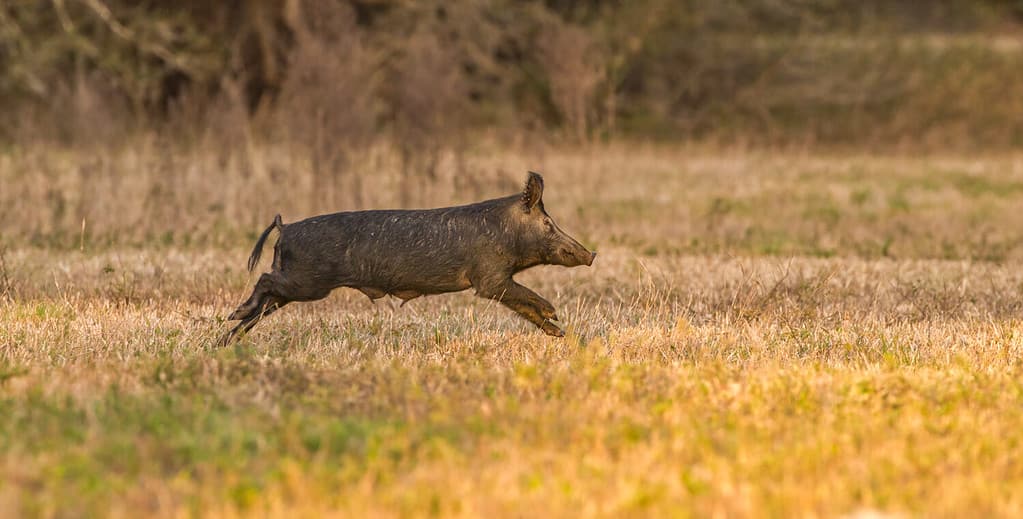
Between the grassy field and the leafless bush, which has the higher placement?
the leafless bush

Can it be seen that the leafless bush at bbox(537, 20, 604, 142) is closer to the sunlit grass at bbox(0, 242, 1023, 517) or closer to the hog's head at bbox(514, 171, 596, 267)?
the sunlit grass at bbox(0, 242, 1023, 517)

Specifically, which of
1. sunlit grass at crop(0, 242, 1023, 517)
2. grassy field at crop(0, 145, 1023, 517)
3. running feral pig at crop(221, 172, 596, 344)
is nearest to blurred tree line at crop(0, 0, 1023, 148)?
grassy field at crop(0, 145, 1023, 517)

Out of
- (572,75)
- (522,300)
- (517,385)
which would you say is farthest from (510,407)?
(572,75)

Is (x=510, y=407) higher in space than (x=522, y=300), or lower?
lower

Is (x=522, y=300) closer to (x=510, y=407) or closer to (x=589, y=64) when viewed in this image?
(x=510, y=407)

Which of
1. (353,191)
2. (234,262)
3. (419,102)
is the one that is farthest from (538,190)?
(419,102)

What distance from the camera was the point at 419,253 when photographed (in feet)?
25.7

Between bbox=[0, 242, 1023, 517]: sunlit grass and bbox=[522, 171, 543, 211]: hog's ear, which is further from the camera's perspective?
bbox=[522, 171, 543, 211]: hog's ear

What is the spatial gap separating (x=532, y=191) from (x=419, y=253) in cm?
74

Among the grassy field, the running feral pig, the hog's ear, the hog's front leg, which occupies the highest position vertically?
the hog's ear

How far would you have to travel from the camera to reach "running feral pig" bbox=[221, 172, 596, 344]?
7801 mm

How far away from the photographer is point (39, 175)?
16125mm

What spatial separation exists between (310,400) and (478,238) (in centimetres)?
193

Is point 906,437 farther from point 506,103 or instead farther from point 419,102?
point 506,103
